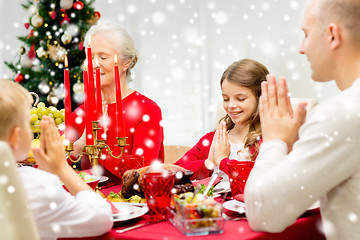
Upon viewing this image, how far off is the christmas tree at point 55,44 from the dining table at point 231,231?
3025mm

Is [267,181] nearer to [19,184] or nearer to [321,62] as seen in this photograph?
[321,62]

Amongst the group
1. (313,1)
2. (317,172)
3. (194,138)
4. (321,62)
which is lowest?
(194,138)

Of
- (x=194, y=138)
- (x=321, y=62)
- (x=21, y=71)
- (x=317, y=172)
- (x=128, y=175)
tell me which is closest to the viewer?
(x=317, y=172)

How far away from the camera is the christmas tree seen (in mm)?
4051

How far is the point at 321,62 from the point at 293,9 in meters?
2.41

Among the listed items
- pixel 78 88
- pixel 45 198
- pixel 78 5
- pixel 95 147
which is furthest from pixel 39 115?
pixel 78 5

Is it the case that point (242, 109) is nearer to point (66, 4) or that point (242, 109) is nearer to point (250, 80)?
point (250, 80)

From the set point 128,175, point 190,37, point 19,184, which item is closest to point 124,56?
point 128,175

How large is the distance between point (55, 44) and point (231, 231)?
134 inches

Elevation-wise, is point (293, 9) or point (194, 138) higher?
point (293, 9)

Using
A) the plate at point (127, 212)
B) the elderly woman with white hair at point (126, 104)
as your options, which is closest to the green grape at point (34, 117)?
the elderly woman with white hair at point (126, 104)

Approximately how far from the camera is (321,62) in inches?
45.8

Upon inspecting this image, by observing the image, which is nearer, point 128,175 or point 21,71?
point 128,175

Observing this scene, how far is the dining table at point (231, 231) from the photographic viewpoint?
1068 mm
